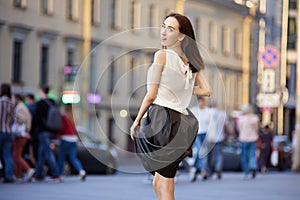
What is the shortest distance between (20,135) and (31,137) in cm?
55

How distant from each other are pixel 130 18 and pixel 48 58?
23.5ft

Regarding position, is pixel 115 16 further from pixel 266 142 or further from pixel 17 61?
pixel 266 142

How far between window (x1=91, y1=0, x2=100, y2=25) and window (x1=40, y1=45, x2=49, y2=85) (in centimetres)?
414

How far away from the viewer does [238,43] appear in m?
61.2

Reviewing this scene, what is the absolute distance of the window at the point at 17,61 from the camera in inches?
1637

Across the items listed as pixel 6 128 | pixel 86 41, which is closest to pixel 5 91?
pixel 6 128

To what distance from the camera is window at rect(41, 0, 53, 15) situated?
43.5m

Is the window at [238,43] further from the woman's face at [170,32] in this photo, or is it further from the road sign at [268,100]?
the woman's face at [170,32]

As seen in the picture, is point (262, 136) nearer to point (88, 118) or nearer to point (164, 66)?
point (88, 118)

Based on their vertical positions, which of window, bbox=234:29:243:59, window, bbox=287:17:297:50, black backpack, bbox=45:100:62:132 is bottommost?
black backpack, bbox=45:100:62:132

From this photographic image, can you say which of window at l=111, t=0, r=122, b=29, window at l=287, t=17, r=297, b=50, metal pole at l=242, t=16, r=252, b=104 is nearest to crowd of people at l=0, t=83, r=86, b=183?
window at l=111, t=0, r=122, b=29

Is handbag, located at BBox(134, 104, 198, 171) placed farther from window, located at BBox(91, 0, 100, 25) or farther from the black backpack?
window, located at BBox(91, 0, 100, 25)

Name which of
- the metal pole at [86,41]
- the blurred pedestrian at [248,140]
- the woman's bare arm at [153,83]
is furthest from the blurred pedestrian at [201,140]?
the metal pole at [86,41]

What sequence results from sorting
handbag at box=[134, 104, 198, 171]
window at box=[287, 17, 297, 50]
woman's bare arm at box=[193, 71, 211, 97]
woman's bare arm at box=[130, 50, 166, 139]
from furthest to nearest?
window at box=[287, 17, 297, 50] < woman's bare arm at box=[193, 71, 211, 97] < handbag at box=[134, 104, 198, 171] < woman's bare arm at box=[130, 50, 166, 139]
